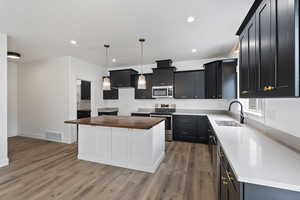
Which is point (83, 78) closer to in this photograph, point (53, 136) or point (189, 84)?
point (53, 136)

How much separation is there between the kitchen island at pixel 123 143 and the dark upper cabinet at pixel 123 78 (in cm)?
226

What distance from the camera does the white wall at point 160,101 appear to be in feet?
14.3

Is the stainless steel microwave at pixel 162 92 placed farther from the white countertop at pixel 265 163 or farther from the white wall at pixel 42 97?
the white countertop at pixel 265 163

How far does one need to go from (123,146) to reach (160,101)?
259cm

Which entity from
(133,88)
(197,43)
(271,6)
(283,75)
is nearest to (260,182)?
(283,75)

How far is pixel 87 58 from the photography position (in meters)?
4.28

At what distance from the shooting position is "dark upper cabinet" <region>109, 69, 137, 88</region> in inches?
186

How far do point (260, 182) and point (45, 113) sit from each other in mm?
5348

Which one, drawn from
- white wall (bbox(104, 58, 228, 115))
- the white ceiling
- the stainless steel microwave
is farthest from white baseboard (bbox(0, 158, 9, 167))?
the stainless steel microwave

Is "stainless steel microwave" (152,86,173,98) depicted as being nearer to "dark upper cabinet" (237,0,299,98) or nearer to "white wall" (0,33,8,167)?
"dark upper cabinet" (237,0,299,98)

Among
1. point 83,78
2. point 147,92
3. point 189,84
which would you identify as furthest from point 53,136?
point 189,84

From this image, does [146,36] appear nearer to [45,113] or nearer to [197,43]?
[197,43]

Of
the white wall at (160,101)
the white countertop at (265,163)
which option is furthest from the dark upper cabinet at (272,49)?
the white wall at (160,101)

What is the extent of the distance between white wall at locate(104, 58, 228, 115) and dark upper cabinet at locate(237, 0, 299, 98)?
2.89 m
